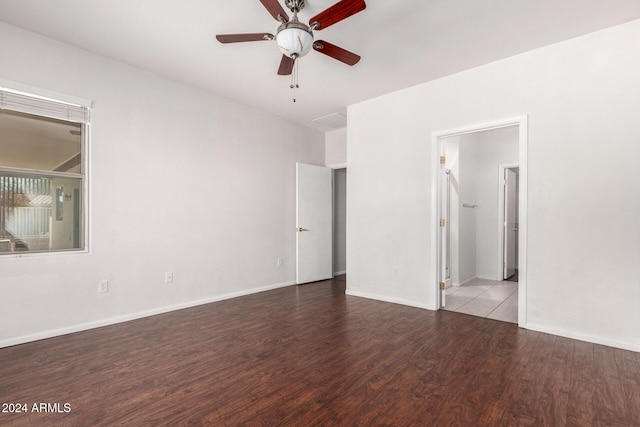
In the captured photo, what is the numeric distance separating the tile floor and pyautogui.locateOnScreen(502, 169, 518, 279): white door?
1.91 ft

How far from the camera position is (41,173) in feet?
10.1

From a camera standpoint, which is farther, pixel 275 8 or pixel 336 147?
pixel 336 147

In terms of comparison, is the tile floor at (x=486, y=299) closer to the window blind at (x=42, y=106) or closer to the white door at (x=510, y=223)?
the white door at (x=510, y=223)

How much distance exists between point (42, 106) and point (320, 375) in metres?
3.52

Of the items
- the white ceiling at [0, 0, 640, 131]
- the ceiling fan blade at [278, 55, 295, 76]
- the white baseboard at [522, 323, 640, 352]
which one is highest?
the white ceiling at [0, 0, 640, 131]

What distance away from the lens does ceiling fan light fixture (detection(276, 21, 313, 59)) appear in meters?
2.19

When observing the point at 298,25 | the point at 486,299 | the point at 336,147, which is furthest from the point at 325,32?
the point at 486,299

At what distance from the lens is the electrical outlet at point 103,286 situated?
3389mm

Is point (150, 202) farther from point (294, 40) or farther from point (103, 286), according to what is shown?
point (294, 40)

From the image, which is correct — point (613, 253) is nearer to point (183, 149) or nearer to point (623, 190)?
point (623, 190)

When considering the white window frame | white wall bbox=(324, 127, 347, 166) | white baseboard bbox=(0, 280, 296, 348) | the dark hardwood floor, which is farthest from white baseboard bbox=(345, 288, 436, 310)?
the white window frame

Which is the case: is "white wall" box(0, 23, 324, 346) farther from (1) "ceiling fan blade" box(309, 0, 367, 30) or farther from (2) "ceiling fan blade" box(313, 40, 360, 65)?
(1) "ceiling fan blade" box(309, 0, 367, 30)

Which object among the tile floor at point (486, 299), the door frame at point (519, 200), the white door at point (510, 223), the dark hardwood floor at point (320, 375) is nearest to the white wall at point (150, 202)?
the dark hardwood floor at point (320, 375)

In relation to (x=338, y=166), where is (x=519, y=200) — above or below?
below
